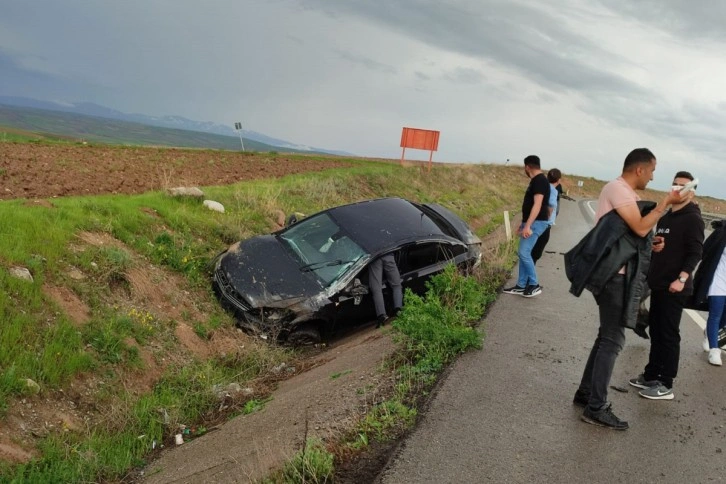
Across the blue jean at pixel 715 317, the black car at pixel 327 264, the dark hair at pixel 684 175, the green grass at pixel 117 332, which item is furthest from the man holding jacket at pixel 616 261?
the black car at pixel 327 264

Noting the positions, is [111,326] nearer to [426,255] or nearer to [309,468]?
[309,468]

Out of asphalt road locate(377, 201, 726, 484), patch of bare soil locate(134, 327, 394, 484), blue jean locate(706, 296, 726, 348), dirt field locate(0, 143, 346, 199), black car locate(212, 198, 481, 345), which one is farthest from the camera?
dirt field locate(0, 143, 346, 199)

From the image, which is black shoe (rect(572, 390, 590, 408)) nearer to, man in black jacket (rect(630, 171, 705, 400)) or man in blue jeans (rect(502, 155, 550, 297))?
man in black jacket (rect(630, 171, 705, 400))

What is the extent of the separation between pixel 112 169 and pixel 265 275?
31.6 feet

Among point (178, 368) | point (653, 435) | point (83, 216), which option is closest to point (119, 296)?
point (178, 368)

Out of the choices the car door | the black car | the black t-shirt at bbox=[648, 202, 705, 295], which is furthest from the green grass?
the black t-shirt at bbox=[648, 202, 705, 295]

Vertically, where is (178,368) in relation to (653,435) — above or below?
below

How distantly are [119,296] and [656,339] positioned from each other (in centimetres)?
587

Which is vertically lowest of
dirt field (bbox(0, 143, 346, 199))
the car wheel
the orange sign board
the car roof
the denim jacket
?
the car wheel

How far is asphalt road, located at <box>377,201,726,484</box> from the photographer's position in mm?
3455

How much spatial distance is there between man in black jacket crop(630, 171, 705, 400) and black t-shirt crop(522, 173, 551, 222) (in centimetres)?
267

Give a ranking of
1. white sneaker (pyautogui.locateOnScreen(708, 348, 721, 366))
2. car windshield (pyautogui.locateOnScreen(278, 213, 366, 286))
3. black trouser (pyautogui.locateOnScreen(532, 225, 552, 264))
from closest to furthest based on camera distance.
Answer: white sneaker (pyautogui.locateOnScreen(708, 348, 721, 366)) < car windshield (pyautogui.locateOnScreen(278, 213, 366, 286)) < black trouser (pyautogui.locateOnScreen(532, 225, 552, 264))

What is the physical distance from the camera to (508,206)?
2425 cm

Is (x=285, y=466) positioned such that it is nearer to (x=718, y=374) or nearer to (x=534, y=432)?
(x=534, y=432)
